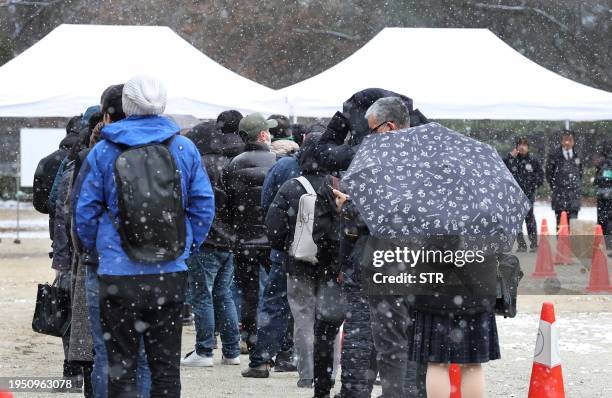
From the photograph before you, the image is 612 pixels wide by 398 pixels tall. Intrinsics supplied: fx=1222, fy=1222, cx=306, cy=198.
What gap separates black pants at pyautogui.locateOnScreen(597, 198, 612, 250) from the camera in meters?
19.1

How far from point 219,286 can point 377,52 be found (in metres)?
8.40

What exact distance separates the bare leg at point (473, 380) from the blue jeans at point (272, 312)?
2894 millimetres

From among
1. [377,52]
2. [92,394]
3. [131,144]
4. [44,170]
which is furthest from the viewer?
[377,52]

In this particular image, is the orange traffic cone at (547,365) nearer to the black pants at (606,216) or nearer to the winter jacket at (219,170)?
the winter jacket at (219,170)

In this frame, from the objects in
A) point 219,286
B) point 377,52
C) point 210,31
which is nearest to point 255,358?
point 219,286

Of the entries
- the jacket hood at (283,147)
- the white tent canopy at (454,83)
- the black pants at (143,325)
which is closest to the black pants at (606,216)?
the white tent canopy at (454,83)

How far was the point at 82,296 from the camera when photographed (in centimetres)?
639

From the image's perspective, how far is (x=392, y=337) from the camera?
5.90 metres

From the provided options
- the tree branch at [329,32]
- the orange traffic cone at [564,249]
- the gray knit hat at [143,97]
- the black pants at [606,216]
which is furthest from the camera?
the tree branch at [329,32]

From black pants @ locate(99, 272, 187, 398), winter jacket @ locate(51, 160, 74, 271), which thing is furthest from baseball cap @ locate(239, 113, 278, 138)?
black pants @ locate(99, 272, 187, 398)

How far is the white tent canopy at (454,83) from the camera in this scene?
15.4 meters

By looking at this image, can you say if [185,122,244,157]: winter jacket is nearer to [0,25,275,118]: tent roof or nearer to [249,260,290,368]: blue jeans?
[249,260,290,368]: blue jeans

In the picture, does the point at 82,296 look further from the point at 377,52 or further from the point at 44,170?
the point at 377,52

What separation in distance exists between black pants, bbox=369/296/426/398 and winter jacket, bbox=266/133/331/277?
1.36 metres
